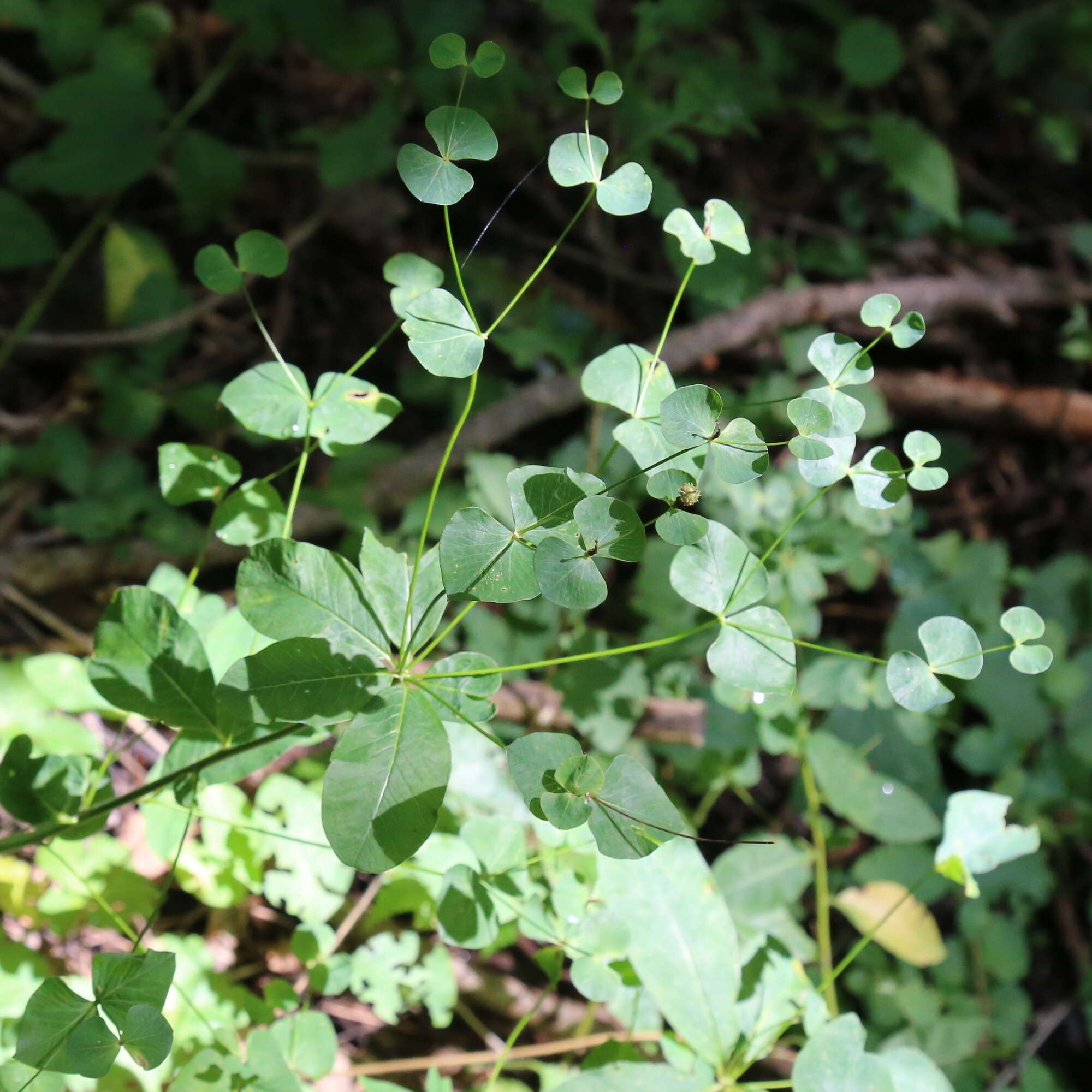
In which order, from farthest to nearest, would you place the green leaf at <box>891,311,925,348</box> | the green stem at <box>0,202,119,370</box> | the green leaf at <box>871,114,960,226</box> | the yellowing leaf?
the green leaf at <box>871,114,960,226</box> → the green stem at <box>0,202,119,370</box> → the yellowing leaf → the green leaf at <box>891,311,925,348</box>

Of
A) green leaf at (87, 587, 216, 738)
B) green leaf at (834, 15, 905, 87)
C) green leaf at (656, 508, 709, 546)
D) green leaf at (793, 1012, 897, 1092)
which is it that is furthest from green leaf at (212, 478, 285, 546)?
green leaf at (834, 15, 905, 87)

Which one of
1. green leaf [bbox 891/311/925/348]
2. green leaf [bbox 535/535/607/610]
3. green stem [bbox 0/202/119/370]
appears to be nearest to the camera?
green leaf [bbox 535/535/607/610]

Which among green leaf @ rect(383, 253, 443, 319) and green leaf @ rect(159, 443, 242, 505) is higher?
green leaf @ rect(383, 253, 443, 319)

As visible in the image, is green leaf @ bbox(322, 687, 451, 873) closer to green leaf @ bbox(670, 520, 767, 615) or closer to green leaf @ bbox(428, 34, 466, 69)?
green leaf @ bbox(670, 520, 767, 615)

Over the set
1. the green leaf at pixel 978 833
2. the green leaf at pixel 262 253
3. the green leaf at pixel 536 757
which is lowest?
the green leaf at pixel 978 833

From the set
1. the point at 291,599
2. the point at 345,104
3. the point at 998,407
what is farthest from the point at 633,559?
the point at 998,407

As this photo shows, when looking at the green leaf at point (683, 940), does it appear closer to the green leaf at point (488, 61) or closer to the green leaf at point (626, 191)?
the green leaf at point (626, 191)

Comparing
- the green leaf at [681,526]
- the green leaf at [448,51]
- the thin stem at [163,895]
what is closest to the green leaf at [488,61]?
the green leaf at [448,51]
